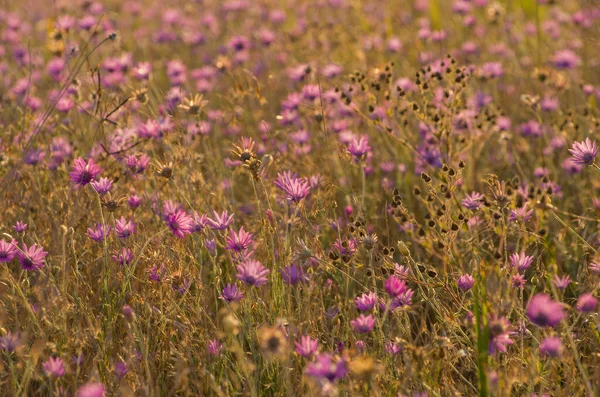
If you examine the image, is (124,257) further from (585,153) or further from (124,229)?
(585,153)

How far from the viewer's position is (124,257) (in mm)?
2320

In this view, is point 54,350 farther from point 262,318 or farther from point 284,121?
point 284,121

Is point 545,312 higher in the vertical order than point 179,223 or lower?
higher

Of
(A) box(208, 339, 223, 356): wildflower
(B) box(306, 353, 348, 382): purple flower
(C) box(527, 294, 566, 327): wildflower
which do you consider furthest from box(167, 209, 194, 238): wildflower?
(C) box(527, 294, 566, 327): wildflower

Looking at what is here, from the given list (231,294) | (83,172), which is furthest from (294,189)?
(83,172)

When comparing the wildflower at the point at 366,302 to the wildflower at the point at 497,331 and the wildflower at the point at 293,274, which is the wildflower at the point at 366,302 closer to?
the wildflower at the point at 293,274

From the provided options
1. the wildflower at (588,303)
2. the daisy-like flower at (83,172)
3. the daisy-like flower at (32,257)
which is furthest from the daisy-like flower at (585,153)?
the daisy-like flower at (32,257)

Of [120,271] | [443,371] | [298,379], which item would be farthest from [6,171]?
[443,371]

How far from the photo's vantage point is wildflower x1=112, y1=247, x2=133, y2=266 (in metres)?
2.30

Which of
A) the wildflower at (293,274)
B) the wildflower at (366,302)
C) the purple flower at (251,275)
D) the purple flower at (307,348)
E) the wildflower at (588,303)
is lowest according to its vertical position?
the wildflower at (293,274)

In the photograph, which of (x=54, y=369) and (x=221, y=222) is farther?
(x=221, y=222)

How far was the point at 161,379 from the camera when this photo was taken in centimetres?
220

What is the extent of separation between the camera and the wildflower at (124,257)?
2295 millimetres

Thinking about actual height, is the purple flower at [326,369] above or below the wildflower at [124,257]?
above
